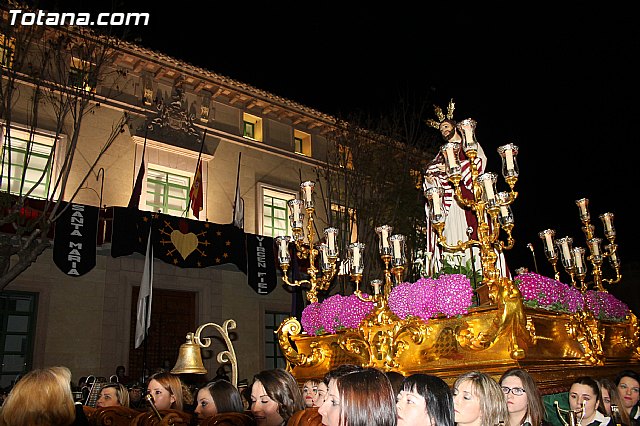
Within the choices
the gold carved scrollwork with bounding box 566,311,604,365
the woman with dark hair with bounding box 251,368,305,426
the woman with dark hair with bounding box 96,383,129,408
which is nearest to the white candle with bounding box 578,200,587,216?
the gold carved scrollwork with bounding box 566,311,604,365

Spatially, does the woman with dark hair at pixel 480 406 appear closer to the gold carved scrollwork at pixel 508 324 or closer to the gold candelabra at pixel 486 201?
the gold carved scrollwork at pixel 508 324

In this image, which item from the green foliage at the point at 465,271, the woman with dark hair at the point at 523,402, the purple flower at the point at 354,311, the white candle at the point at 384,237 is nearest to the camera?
the woman with dark hair at the point at 523,402

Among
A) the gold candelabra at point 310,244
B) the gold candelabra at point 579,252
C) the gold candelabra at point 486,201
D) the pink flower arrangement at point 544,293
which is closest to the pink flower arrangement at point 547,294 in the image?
the pink flower arrangement at point 544,293

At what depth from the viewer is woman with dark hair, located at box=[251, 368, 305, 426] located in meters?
4.68

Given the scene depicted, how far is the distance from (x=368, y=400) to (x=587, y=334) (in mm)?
4940

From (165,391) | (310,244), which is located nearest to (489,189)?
(310,244)

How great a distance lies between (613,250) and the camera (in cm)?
880

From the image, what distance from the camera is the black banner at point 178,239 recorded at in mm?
14258

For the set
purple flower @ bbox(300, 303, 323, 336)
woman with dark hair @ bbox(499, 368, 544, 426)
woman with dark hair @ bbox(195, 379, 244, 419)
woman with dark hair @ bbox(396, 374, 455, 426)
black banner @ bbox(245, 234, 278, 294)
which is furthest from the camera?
black banner @ bbox(245, 234, 278, 294)

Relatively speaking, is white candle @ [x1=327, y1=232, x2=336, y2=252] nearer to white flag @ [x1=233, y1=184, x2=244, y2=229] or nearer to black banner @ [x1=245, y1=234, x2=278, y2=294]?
black banner @ [x1=245, y1=234, x2=278, y2=294]

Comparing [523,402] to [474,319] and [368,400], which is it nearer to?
[474,319]

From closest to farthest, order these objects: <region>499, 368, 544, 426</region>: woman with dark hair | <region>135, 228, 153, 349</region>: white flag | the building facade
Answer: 1. <region>499, 368, 544, 426</region>: woman with dark hair
2. <region>135, 228, 153, 349</region>: white flag
3. the building facade

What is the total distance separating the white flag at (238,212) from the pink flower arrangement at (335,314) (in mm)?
9567

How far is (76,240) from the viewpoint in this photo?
43.8 ft
